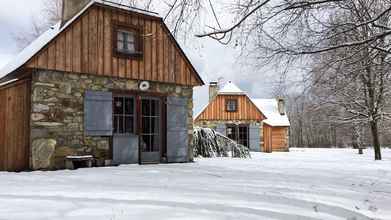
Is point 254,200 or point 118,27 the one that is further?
point 118,27

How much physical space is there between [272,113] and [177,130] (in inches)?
842

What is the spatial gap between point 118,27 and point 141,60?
1.12m

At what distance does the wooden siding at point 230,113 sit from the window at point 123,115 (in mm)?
16339

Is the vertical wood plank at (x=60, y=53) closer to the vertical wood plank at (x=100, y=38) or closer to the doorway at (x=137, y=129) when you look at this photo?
the vertical wood plank at (x=100, y=38)

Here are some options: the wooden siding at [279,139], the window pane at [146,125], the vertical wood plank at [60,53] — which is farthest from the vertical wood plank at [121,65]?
the wooden siding at [279,139]

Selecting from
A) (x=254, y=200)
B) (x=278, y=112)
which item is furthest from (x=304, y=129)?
(x=254, y=200)

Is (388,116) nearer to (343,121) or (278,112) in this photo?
(343,121)

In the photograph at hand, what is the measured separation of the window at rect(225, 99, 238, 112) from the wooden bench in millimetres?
18094

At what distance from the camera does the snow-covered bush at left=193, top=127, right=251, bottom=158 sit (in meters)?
16.6

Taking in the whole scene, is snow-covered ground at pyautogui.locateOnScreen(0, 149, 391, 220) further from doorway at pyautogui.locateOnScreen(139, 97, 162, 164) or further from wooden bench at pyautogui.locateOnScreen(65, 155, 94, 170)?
doorway at pyautogui.locateOnScreen(139, 97, 162, 164)

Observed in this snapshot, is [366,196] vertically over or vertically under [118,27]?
under

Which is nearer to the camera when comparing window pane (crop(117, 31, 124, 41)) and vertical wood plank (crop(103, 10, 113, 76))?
vertical wood plank (crop(103, 10, 113, 76))

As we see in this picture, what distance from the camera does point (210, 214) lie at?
14.7ft

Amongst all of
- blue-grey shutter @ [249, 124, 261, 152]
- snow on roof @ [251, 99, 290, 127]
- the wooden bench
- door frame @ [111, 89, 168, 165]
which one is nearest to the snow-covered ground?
the wooden bench
